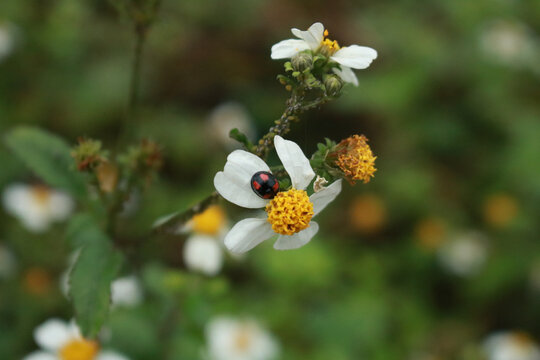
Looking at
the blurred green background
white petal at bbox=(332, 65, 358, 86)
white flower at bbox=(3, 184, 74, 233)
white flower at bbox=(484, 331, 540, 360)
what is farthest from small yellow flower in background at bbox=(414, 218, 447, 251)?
white petal at bbox=(332, 65, 358, 86)

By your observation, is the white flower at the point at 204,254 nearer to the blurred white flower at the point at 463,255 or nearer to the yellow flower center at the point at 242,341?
the yellow flower center at the point at 242,341

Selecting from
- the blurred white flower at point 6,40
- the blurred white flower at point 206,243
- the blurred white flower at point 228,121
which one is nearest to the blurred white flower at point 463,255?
the blurred white flower at point 228,121

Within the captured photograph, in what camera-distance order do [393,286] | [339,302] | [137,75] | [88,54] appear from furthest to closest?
[88,54] < [393,286] < [339,302] < [137,75]

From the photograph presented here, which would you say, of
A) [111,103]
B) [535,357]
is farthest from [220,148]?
[535,357]

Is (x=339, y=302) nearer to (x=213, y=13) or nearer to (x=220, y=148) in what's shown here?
(x=220, y=148)

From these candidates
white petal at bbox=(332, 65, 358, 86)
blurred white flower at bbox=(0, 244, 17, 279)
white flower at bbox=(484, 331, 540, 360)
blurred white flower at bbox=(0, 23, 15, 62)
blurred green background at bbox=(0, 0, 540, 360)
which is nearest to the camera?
white petal at bbox=(332, 65, 358, 86)

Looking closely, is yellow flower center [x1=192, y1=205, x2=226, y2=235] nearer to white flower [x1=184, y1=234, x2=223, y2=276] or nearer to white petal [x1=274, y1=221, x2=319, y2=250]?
white flower [x1=184, y1=234, x2=223, y2=276]
